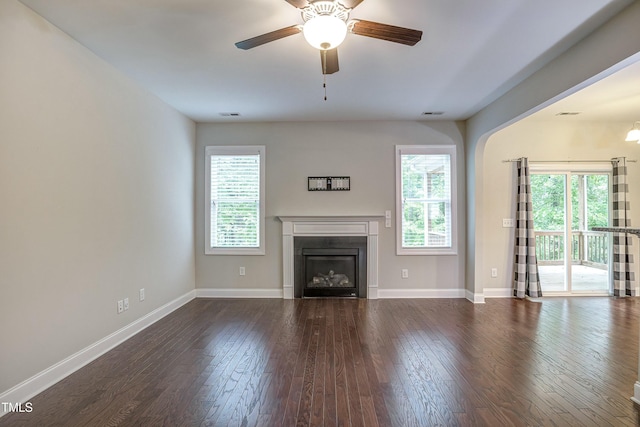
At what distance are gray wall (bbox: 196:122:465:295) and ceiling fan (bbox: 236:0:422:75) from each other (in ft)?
9.45

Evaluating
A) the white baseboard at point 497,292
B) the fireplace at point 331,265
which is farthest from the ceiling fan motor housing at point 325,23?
the white baseboard at point 497,292

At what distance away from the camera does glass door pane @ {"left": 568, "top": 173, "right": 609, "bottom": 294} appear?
5.02 metres

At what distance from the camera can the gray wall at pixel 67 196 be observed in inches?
82.7

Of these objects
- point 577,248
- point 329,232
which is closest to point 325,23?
point 329,232

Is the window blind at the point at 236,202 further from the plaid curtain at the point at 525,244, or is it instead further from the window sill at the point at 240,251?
the plaid curtain at the point at 525,244

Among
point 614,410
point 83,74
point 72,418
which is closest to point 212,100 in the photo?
point 83,74

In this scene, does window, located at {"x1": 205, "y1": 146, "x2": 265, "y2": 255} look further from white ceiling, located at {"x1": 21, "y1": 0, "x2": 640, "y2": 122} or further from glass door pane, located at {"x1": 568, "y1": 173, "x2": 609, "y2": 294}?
glass door pane, located at {"x1": 568, "y1": 173, "x2": 609, "y2": 294}

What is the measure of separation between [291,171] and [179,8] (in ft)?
9.52

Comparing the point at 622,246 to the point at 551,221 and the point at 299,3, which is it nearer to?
the point at 551,221

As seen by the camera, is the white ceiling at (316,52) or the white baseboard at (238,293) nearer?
the white ceiling at (316,52)

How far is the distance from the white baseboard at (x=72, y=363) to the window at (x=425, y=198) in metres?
3.61

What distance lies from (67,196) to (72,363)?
4.47 ft

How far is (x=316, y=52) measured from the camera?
276cm

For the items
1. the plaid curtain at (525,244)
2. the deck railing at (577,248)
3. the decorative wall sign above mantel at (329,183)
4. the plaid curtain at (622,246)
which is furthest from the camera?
the deck railing at (577,248)
